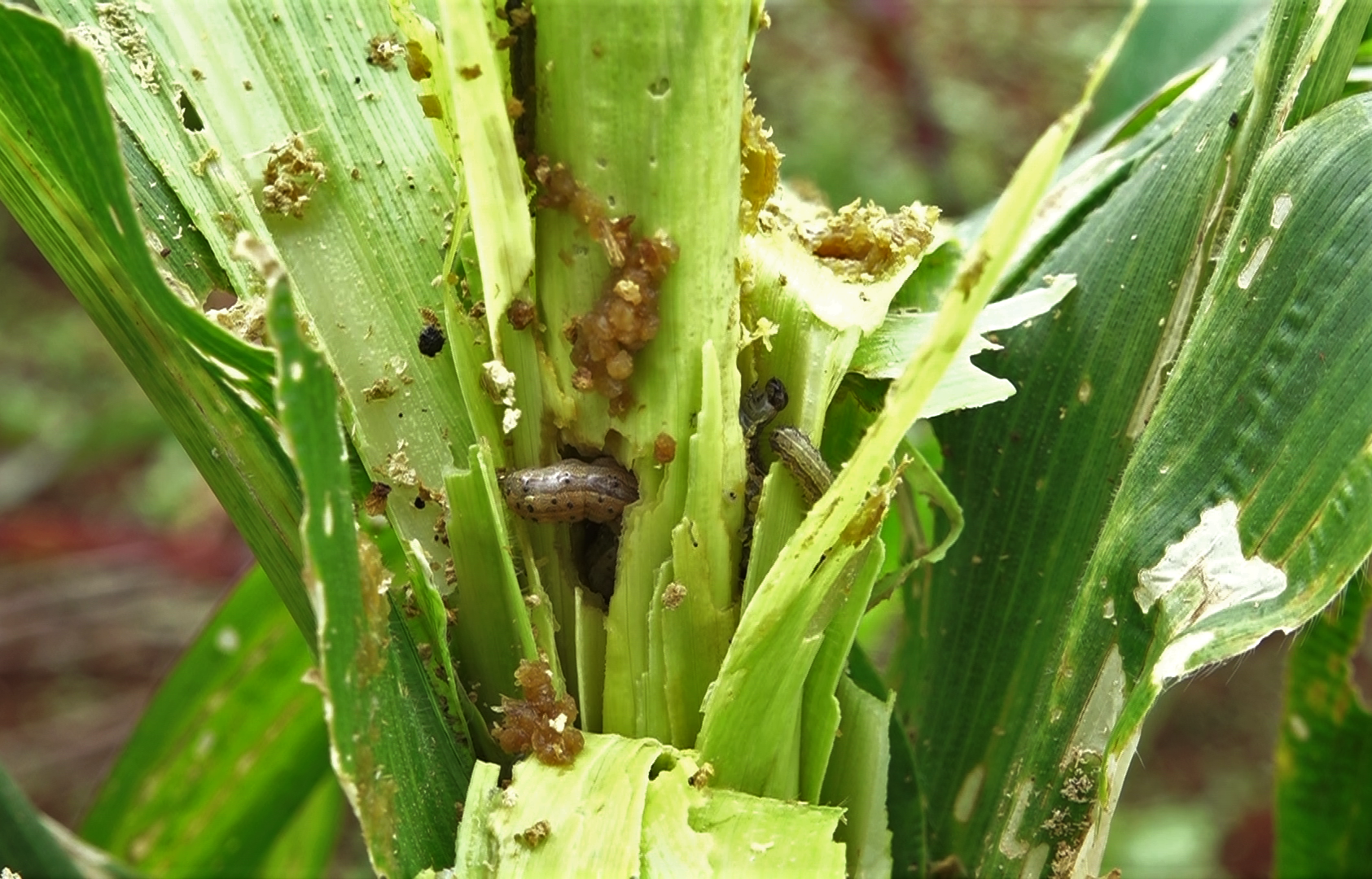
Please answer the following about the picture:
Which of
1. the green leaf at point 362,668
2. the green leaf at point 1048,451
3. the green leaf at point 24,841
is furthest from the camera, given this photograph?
the green leaf at point 24,841

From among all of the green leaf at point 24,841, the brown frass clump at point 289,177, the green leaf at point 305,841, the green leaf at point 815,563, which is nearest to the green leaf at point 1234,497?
the green leaf at point 815,563

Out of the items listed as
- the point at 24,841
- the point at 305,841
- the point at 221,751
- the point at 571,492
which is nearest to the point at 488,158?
the point at 571,492

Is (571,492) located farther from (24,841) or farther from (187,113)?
(24,841)

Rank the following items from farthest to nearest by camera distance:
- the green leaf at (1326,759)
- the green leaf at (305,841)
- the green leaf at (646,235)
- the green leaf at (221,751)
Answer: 1. the green leaf at (305,841)
2. the green leaf at (221,751)
3. the green leaf at (1326,759)
4. the green leaf at (646,235)

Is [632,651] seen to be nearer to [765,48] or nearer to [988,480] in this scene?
[988,480]

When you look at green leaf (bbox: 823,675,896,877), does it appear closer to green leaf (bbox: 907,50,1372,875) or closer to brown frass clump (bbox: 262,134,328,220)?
green leaf (bbox: 907,50,1372,875)

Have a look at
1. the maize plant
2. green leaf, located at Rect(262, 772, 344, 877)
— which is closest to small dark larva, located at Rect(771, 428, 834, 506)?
the maize plant

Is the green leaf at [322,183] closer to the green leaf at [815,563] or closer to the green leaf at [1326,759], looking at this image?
the green leaf at [815,563]
